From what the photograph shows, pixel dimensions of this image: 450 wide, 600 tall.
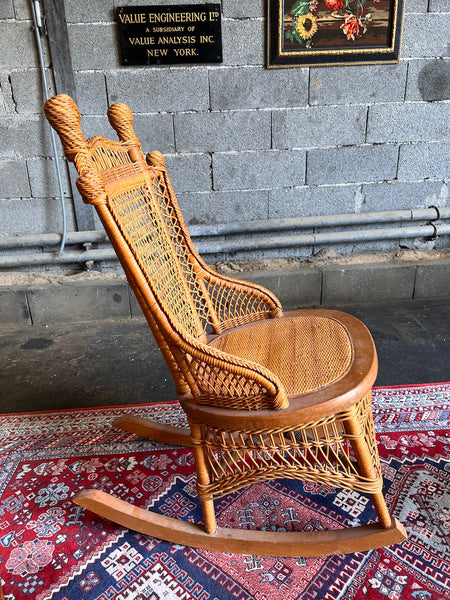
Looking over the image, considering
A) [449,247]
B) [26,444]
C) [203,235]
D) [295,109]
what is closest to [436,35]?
[295,109]

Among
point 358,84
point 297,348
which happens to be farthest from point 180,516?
point 358,84

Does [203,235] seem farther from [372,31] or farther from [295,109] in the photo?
[372,31]

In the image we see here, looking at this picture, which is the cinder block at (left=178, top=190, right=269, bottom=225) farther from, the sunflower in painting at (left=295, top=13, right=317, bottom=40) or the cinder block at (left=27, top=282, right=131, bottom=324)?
the sunflower in painting at (left=295, top=13, right=317, bottom=40)

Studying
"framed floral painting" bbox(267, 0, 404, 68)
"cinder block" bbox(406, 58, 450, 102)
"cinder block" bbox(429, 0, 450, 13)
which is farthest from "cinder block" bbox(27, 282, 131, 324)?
"cinder block" bbox(429, 0, 450, 13)

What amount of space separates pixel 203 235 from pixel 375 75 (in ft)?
4.35

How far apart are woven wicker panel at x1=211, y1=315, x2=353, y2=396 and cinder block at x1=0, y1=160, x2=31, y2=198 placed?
6.01 ft

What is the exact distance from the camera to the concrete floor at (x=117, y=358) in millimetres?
2043

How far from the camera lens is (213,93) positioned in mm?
2590

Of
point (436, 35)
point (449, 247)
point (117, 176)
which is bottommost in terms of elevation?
point (449, 247)

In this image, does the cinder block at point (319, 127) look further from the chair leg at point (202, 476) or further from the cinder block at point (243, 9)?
the chair leg at point (202, 476)

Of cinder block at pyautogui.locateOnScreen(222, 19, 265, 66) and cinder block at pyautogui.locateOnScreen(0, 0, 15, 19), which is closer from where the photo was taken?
cinder block at pyautogui.locateOnScreen(0, 0, 15, 19)

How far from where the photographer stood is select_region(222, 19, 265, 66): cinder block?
8.16 ft

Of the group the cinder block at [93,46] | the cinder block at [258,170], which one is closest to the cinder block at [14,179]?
the cinder block at [93,46]

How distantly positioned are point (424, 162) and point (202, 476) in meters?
2.43
